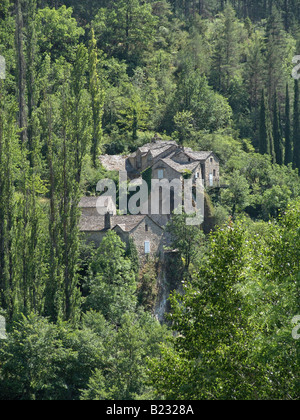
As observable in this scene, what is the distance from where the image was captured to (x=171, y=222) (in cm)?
5419

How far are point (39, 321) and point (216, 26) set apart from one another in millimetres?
76495

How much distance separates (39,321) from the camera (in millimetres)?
39438

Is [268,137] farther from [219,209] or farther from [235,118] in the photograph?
[219,209]

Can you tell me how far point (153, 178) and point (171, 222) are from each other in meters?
7.62

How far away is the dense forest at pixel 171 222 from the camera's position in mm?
23125

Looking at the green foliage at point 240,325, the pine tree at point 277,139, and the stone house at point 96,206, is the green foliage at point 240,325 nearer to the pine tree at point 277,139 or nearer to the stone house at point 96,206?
the stone house at point 96,206

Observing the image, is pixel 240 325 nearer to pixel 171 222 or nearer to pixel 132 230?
pixel 132 230

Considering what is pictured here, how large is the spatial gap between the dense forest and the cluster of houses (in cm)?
140

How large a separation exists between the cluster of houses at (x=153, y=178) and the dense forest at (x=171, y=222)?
140cm

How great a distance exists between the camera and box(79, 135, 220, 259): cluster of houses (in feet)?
169

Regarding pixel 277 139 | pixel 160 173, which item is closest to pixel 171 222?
pixel 160 173

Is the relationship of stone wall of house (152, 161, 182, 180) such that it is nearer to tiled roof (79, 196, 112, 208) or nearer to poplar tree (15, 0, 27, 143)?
tiled roof (79, 196, 112, 208)

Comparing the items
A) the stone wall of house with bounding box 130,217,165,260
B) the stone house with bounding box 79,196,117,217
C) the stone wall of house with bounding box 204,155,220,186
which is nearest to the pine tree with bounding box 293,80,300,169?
the stone wall of house with bounding box 204,155,220,186

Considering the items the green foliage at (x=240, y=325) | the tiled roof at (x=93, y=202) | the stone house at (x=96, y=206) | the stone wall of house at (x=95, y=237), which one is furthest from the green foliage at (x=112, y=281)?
the green foliage at (x=240, y=325)
